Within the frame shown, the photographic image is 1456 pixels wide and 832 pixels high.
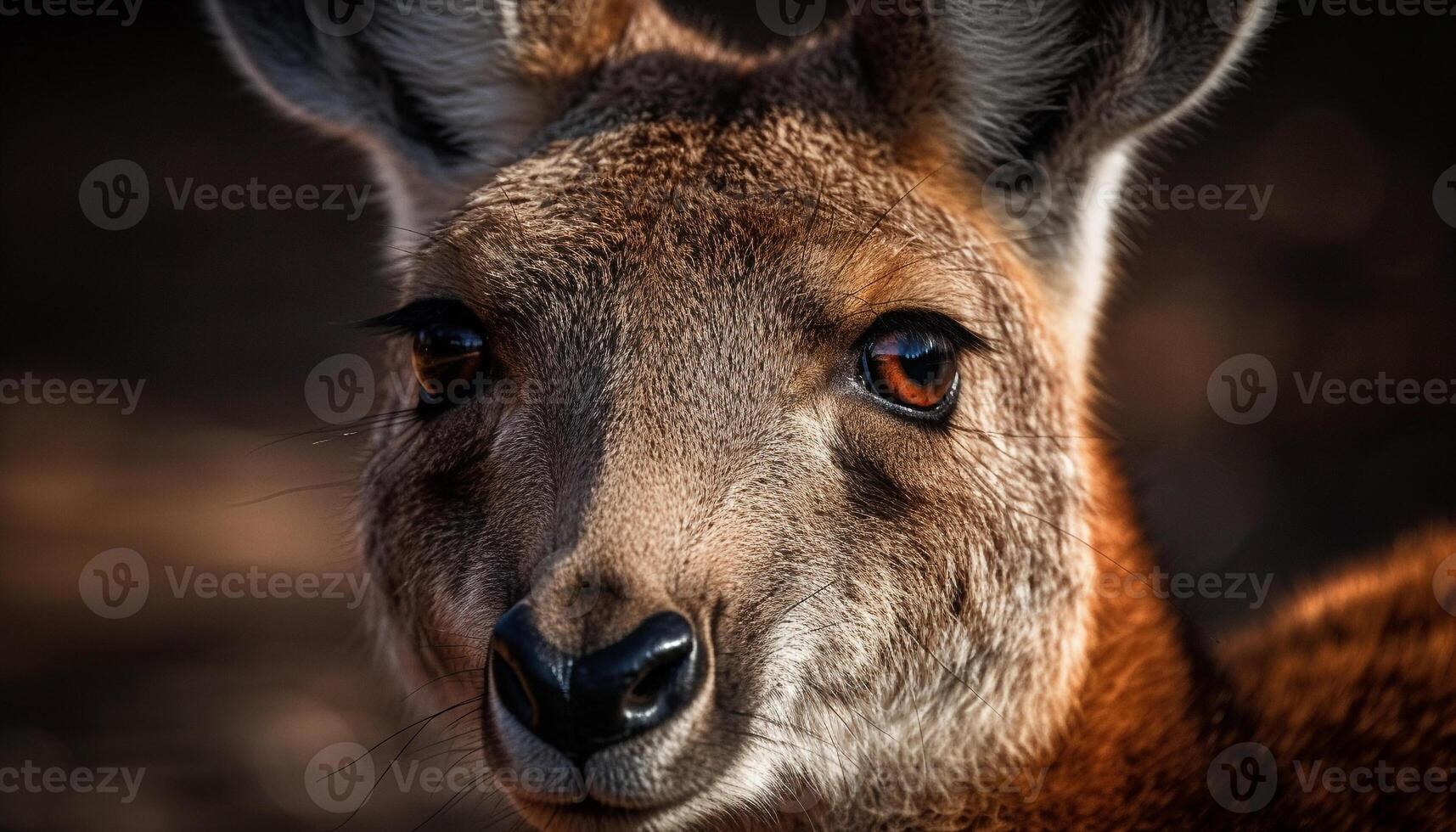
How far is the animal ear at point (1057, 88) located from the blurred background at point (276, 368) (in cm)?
393

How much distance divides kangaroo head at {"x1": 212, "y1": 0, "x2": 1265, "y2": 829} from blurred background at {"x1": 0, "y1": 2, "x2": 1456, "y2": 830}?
13.1ft

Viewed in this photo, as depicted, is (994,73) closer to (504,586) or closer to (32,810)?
(504,586)

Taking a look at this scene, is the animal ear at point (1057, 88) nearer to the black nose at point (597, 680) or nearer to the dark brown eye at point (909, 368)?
the dark brown eye at point (909, 368)

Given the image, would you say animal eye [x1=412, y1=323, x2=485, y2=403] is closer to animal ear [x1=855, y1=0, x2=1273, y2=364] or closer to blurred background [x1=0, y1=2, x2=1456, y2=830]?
animal ear [x1=855, y1=0, x2=1273, y2=364]

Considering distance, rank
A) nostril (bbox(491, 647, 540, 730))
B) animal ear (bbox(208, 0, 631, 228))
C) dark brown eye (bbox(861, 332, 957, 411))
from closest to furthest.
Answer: nostril (bbox(491, 647, 540, 730)) → dark brown eye (bbox(861, 332, 957, 411)) → animal ear (bbox(208, 0, 631, 228))

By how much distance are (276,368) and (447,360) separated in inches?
360

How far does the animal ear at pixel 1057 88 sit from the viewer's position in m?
4.04

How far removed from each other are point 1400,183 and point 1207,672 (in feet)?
28.4

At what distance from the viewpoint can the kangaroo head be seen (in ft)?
10.2

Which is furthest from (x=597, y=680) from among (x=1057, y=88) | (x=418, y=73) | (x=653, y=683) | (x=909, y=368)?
(x=418, y=73)

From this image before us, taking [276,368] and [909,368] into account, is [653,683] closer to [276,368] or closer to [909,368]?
[909,368]

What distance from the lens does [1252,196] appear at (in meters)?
11.7

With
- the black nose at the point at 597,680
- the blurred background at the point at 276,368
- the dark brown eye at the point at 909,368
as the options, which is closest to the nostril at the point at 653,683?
the black nose at the point at 597,680

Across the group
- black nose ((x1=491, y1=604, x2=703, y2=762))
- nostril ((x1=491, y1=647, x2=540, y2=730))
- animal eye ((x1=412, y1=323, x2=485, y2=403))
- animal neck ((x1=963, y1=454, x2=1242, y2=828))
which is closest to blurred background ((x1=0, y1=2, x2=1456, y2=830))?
animal neck ((x1=963, y1=454, x2=1242, y2=828))
